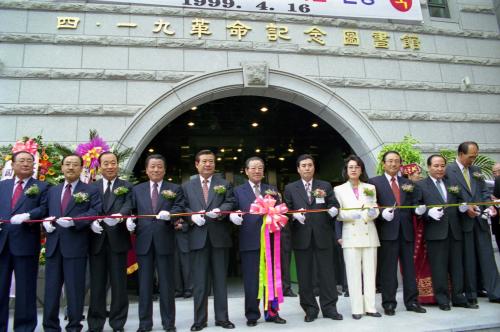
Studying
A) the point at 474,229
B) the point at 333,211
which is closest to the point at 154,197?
the point at 333,211

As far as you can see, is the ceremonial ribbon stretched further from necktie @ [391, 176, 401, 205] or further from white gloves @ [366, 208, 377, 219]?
necktie @ [391, 176, 401, 205]

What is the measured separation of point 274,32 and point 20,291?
271 inches

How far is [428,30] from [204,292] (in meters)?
8.42

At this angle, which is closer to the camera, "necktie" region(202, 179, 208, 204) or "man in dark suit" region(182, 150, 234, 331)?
"man in dark suit" region(182, 150, 234, 331)

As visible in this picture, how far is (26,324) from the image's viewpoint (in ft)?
13.4

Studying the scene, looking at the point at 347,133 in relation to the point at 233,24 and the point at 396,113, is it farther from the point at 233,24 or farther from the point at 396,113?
the point at 233,24

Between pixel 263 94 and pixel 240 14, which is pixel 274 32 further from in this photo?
pixel 263 94

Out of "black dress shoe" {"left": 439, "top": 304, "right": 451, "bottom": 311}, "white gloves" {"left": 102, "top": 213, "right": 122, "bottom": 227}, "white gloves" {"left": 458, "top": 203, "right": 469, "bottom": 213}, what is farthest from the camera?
"white gloves" {"left": 458, "top": 203, "right": 469, "bottom": 213}

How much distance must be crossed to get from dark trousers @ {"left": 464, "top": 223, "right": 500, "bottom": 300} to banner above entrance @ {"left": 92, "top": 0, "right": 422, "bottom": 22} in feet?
18.6

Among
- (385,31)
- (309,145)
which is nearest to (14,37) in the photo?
(385,31)

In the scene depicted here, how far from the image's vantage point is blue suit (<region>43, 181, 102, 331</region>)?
4016 mm

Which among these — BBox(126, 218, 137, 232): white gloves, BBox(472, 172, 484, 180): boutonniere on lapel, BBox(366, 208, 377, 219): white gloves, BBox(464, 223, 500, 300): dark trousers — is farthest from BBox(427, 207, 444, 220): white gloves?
BBox(126, 218, 137, 232): white gloves

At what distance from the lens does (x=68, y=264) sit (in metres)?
4.09

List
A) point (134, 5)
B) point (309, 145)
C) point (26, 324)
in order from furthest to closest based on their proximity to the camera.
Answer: point (309, 145)
point (134, 5)
point (26, 324)
